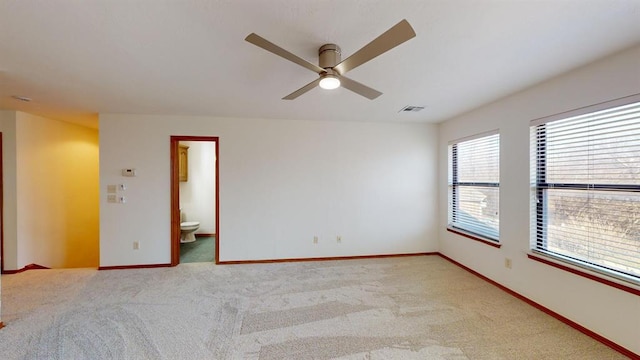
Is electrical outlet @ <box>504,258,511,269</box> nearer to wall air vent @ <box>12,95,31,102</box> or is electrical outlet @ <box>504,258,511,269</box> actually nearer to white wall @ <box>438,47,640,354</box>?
white wall @ <box>438,47,640,354</box>

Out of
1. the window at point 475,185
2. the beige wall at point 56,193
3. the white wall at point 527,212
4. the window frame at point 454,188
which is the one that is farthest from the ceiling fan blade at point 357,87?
the beige wall at point 56,193

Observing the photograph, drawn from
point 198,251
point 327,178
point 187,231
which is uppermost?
point 327,178

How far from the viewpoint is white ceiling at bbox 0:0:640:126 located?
146 centimetres

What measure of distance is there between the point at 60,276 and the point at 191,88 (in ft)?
10.7

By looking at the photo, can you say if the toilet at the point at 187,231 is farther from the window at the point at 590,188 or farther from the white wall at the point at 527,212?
the window at the point at 590,188

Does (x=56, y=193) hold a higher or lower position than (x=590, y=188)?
lower

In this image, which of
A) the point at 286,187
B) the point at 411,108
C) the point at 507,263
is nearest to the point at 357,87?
the point at 411,108

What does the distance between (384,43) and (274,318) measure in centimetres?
248

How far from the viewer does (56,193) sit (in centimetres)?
413

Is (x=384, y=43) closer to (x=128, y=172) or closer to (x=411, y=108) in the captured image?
(x=411, y=108)

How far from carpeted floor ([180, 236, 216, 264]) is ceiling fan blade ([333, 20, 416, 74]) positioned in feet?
12.7

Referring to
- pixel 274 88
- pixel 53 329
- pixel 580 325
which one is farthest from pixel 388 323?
pixel 53 329

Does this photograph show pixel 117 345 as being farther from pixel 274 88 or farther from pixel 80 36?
pixel 274 88

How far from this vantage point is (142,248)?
3.78m
